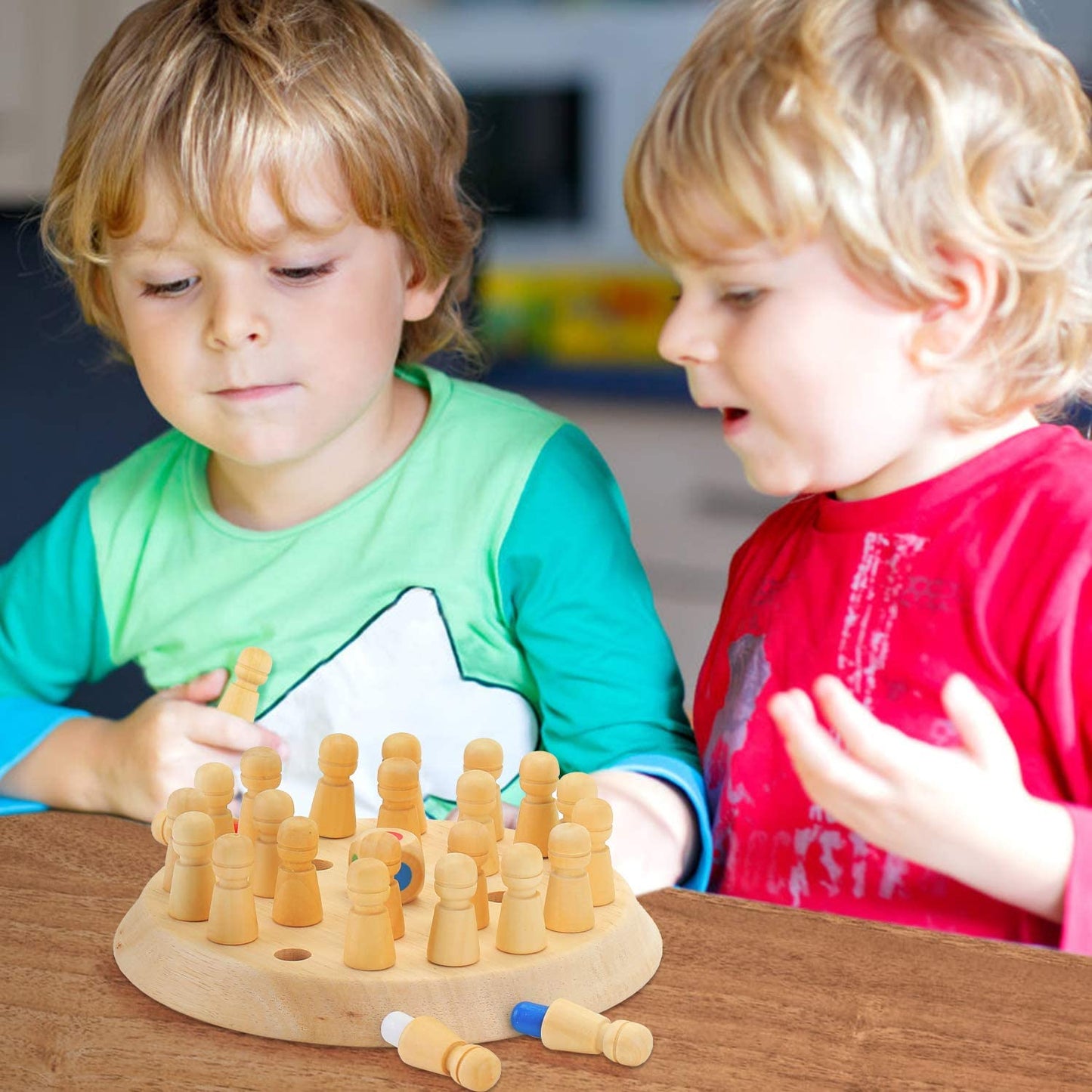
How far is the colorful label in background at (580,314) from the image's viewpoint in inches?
121

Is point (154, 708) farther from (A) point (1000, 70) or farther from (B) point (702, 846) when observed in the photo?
(A) point (1000, 70)

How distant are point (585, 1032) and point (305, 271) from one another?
24.6 inches

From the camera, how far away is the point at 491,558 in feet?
3.71

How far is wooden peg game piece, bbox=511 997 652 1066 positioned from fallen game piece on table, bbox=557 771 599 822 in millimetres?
142

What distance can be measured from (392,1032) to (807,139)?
53 cm

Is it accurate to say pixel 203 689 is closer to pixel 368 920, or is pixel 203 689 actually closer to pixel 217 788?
pixel 217 788

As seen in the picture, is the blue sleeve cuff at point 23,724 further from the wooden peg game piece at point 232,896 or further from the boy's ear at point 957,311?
the boy's ear at point 957,311

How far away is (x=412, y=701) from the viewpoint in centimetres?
114

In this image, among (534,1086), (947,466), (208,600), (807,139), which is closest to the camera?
(534,1086)

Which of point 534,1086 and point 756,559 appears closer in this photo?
point 534,1086

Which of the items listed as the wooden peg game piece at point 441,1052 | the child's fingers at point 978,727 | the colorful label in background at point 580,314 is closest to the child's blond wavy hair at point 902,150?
the child's fingers at point 978,727

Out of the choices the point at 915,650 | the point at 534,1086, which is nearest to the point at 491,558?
the point at 915,650

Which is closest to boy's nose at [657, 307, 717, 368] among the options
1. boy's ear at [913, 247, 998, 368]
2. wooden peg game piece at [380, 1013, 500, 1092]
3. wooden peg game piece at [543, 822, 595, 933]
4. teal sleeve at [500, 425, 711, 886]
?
boy's ear at [913, 247, 998, 368]

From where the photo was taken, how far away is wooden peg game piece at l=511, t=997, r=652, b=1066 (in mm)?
640
